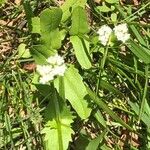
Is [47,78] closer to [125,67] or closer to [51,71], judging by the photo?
[51,71]

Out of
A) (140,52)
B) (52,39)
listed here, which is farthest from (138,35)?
(52,39)

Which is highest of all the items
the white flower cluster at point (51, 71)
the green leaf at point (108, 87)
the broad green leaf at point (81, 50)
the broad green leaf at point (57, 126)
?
the broad green leaf at point (81, 50)

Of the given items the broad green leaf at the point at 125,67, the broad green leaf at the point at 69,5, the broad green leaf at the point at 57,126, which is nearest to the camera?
the broad green leaf at the point at 57,126

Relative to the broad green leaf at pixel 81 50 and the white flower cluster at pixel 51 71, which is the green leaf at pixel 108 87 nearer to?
the broad green leaf at pixel 81 50

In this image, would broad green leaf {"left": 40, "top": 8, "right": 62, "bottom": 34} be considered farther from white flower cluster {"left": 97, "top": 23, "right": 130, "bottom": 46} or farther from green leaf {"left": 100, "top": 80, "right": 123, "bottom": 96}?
green leaf {"left": 100, "top": 80, "right": 123, "bottom": 96}

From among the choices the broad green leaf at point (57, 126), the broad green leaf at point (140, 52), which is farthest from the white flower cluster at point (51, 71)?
the broad green leaf at point (140, 52)

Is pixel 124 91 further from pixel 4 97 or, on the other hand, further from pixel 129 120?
pixel 4 97
